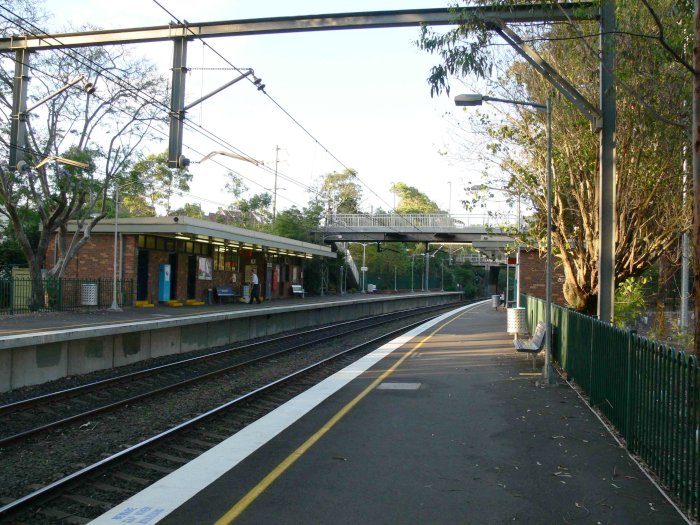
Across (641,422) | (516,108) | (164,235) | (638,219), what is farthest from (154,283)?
(641,422)

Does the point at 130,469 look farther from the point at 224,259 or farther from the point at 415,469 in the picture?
the point at 224,259

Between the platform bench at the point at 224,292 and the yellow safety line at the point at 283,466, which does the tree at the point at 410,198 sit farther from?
the yellow safety line at the point at 283,466

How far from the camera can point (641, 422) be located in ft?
23.7

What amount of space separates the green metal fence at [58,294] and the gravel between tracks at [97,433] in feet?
29.8

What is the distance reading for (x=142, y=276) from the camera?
29.1 metres

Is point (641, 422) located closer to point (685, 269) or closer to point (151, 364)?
point (151, 364)

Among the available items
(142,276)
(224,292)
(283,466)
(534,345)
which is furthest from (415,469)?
(224,292)

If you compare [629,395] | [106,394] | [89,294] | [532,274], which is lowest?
[106,394]

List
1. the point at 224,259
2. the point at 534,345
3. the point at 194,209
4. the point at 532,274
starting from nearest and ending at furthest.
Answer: the point at 534,345
the point at 532,274
the point at 224,259
the point at 194,209

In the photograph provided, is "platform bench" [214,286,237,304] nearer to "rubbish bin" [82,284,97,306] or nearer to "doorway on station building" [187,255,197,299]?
"doorway on station building" [187,255,197,299]

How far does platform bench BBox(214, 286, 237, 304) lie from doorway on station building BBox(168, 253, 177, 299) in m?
3.31

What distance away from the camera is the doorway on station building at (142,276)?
28.7 meters

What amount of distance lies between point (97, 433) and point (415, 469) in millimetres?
4848

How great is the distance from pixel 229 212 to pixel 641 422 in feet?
226
